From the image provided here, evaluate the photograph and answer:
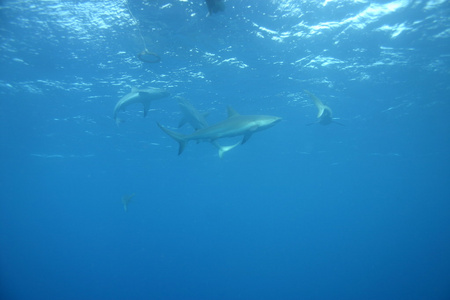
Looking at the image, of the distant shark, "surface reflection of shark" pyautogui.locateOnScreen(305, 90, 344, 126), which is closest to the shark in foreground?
"surface reflection of shark" pyautogui.locateOnScreen(305, 90, 344, 126)

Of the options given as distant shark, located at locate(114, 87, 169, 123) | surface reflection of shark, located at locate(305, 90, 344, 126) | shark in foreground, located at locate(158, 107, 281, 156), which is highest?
distant shark, located at locate(114, 87, 169, 123)

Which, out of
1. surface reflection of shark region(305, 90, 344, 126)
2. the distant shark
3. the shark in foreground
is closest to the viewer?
the shark in foreground

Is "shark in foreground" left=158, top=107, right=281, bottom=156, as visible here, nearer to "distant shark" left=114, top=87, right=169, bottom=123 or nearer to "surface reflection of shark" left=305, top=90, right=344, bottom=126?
"surface reflection of shark" left=305, top=90, right=344, bottom=126

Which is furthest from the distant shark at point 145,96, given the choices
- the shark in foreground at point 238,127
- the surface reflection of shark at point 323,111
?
the surface reflection of shark at point 323,111

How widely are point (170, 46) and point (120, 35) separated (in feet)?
7.78

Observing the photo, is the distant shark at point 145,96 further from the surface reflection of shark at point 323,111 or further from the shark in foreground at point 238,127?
the surface reflection of shark at point 323,111

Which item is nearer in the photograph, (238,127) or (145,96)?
(238,127)

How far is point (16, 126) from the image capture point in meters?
22.5

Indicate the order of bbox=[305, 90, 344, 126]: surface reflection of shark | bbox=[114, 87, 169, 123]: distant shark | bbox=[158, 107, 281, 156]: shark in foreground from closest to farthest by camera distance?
1. bbox=[158, 107, 281, 156]: shark in foreground
2. bbox=[305, 90, 344, 126]: surface reflection of shark
3. bbox=[114, 87, 169, 123]: distant shark

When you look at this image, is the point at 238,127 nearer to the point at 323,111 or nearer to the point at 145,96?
the point at 323,111

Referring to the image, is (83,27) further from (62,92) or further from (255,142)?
(255,142)

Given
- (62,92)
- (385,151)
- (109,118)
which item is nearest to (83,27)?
(62,92)

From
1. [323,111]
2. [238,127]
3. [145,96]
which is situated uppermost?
[145,96]

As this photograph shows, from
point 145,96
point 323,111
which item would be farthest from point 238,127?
point 145,96
